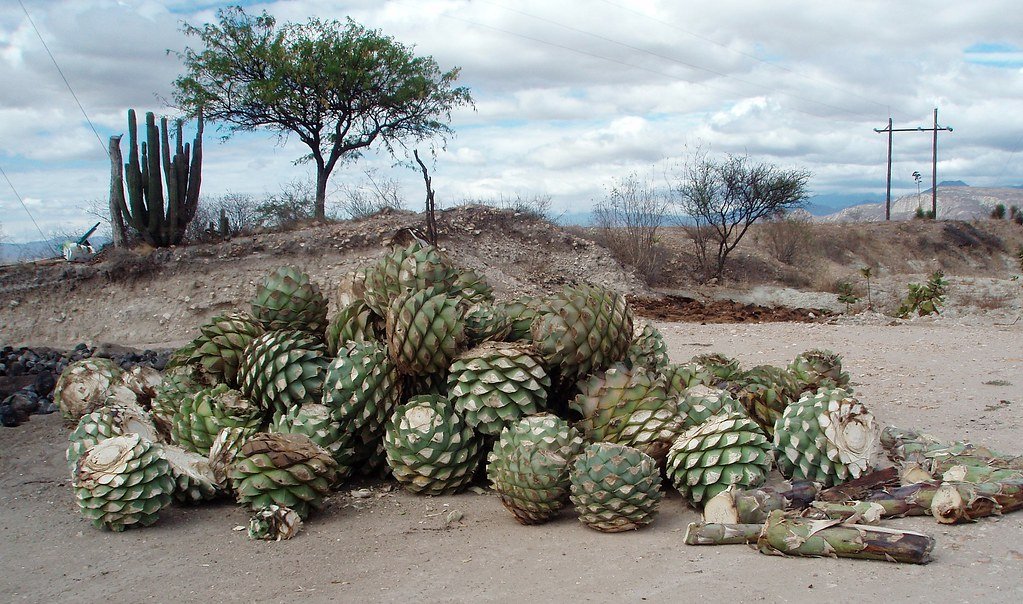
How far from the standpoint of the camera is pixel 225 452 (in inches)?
130

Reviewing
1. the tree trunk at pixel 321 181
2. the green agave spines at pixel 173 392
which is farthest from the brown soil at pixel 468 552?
the tree trunk at pixel 321 181

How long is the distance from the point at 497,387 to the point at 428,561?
87 centimetres

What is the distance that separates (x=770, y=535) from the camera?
7.90 ft

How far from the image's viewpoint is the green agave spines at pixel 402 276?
3.70 m

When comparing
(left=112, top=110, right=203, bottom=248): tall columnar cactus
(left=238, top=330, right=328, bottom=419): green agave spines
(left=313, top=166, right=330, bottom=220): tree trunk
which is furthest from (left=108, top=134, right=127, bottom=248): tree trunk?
(left=238, top=330, right=328, bottom=419): green agave spines

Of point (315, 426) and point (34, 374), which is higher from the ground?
point (315, 426)

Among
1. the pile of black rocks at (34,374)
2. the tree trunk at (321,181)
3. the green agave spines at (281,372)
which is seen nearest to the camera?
the green agave spines at (281,372)

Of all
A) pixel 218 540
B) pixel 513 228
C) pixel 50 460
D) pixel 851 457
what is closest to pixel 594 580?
pixel 851 457

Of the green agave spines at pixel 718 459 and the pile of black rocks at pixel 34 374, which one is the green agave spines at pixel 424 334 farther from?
the pile of black rocks at pixel 34 374

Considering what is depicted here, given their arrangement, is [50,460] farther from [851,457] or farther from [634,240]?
[634,240]

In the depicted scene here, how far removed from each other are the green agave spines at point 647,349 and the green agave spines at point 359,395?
1117 mm

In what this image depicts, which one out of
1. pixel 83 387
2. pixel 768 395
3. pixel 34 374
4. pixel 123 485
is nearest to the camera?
pixel 123 485

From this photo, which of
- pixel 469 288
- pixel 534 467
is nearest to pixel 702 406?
pixel 534 467

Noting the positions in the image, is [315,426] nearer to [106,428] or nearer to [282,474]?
[282,474]
